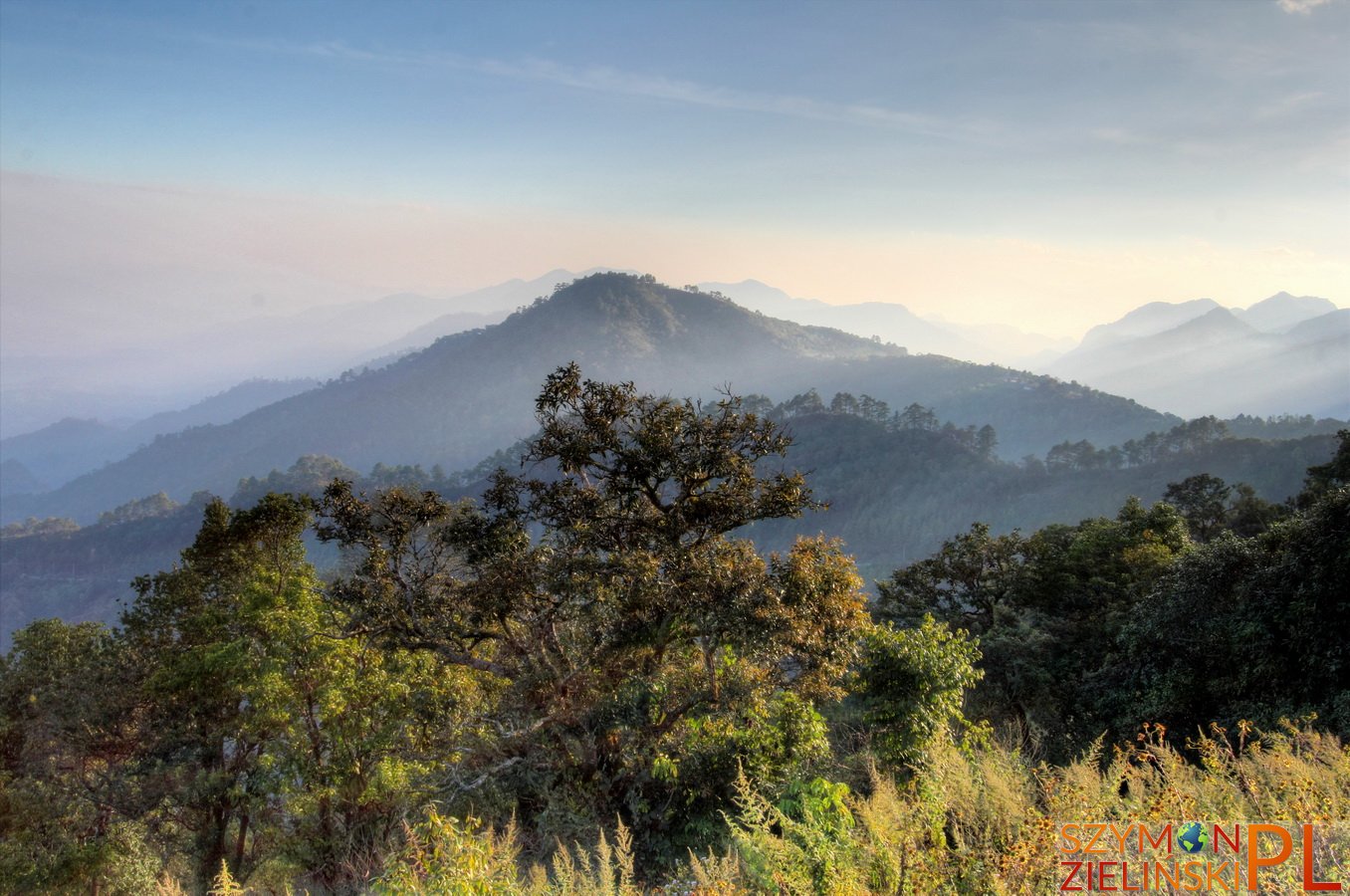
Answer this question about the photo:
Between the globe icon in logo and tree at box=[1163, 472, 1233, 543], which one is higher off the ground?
the globe icon in logo

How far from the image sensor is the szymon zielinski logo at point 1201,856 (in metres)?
3.40

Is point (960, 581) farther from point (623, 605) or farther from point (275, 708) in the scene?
point (275, 708)

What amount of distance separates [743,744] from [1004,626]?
1086 cm

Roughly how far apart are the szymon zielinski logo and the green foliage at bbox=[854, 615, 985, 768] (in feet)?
14.1

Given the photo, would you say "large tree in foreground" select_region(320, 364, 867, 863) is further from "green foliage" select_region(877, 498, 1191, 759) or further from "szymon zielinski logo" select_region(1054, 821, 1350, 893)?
"green foliage" select_region(877, 498, 1191, 759)

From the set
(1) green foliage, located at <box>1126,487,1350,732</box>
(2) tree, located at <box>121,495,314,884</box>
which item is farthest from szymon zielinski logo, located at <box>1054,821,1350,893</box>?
(2) tree, located at <box>121,495,314,884</box>

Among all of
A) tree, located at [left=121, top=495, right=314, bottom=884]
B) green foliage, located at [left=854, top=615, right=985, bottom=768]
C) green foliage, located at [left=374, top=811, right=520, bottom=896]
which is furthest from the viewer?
tree, located at [left=121, top=495, right=314, bottom=884]

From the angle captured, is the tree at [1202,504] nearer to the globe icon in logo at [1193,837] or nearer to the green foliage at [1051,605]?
the green foliage at [1051,605]

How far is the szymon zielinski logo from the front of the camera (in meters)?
3.40

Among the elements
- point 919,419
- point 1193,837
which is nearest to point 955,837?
point 1193,837

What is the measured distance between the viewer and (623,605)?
9.35 meters

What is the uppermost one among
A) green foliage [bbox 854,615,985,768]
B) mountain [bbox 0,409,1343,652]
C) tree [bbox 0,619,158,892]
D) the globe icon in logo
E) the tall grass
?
the globe icon in logo

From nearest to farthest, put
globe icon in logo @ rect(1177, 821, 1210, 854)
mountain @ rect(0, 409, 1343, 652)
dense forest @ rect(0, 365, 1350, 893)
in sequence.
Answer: globe icon in logo @ rect(1177, 821, 1210, 854), dense forest @ rect(0, 365, 1350, 893), mountain @ rect(0, 409, 1343, 652)

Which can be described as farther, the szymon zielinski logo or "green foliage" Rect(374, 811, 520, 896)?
"green foliage" Rect(374, 811, 520, 896)
